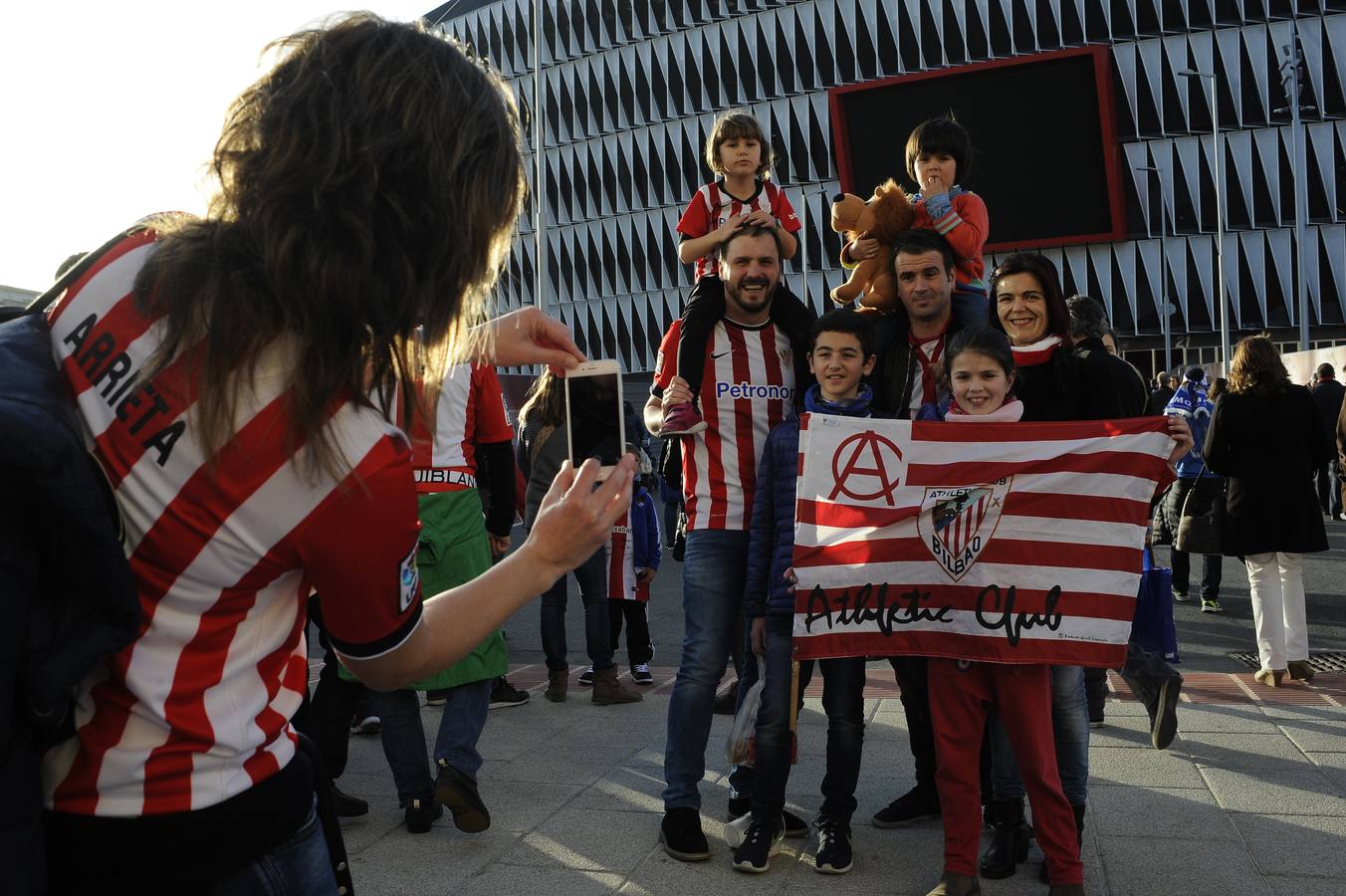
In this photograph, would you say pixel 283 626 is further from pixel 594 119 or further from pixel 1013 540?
pixel 594 119

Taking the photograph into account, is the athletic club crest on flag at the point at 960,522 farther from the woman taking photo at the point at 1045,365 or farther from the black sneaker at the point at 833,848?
the black sneaker at the point at 833,848

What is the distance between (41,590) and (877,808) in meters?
4.20

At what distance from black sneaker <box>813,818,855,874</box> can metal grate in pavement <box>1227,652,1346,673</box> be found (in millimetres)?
4621

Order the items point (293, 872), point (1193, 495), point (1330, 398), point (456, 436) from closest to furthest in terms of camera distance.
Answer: point (293, 872)
point (456, 436)
point (1193, 495)
point (1330, 398)

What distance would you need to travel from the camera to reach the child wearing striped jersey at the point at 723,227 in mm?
4996

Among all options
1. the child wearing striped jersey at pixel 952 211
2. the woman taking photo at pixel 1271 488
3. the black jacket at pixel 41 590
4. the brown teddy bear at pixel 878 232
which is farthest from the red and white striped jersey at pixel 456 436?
the woman taking photo at pixel 1271 488

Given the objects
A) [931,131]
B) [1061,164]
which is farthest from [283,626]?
[1061,164]

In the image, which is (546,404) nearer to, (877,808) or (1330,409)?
(877,808)

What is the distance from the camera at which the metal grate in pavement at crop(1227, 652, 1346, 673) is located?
7.84 metres

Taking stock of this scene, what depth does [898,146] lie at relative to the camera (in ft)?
127

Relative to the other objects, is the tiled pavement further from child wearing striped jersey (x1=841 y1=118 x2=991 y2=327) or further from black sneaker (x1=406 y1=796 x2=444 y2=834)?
child wearing striped jersey (x1=841 y1=118 x2=991 y2=327)

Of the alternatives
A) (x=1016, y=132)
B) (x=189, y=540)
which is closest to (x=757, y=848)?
(x=189, y=540)

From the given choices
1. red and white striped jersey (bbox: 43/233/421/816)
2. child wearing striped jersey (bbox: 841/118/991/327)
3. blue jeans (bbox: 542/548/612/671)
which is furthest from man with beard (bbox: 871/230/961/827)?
red and white striped jersey (bbox: 43/233/421/816)

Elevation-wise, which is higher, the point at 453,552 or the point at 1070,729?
the point at 453,552
